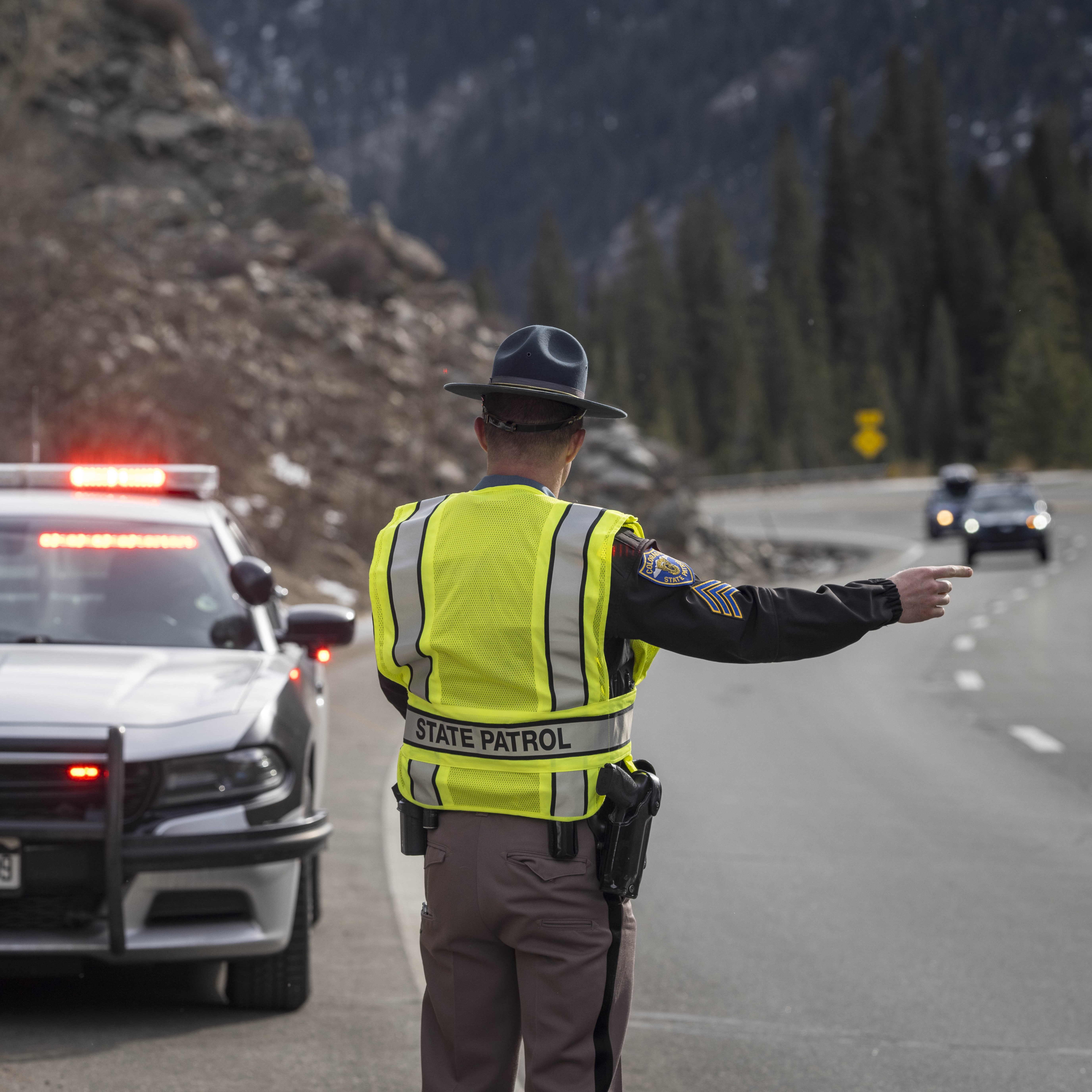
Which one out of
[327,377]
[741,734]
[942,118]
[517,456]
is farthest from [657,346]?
[517,456]

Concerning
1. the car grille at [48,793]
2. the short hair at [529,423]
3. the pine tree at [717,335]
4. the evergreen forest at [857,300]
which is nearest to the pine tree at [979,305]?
the evergreen forest at [857,300]

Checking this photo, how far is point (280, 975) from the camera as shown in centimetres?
550

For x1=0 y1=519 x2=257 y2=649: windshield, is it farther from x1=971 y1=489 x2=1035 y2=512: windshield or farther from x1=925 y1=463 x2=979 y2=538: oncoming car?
x1=925 y1=463 x2=979 y2=538: oncoming car

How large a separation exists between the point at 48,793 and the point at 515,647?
237 cm

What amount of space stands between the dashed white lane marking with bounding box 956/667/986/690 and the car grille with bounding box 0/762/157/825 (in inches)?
499

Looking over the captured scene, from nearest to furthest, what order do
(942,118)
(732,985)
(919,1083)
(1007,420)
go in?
(919,1083), (732,985), (1007,420), (942,118)

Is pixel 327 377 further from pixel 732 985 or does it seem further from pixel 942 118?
pixel 942 118

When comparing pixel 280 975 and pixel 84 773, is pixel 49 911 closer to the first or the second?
pixel 84 773

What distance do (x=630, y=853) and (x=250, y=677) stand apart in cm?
273

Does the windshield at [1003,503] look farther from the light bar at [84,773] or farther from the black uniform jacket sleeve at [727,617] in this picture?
the black uniform jacket sleeve at [727,617]

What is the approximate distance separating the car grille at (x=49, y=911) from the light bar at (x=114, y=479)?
222 cm

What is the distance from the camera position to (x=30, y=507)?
6547 millimetres

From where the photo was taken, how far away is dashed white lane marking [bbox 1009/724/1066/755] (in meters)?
12.3

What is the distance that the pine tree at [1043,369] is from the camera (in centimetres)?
10606
